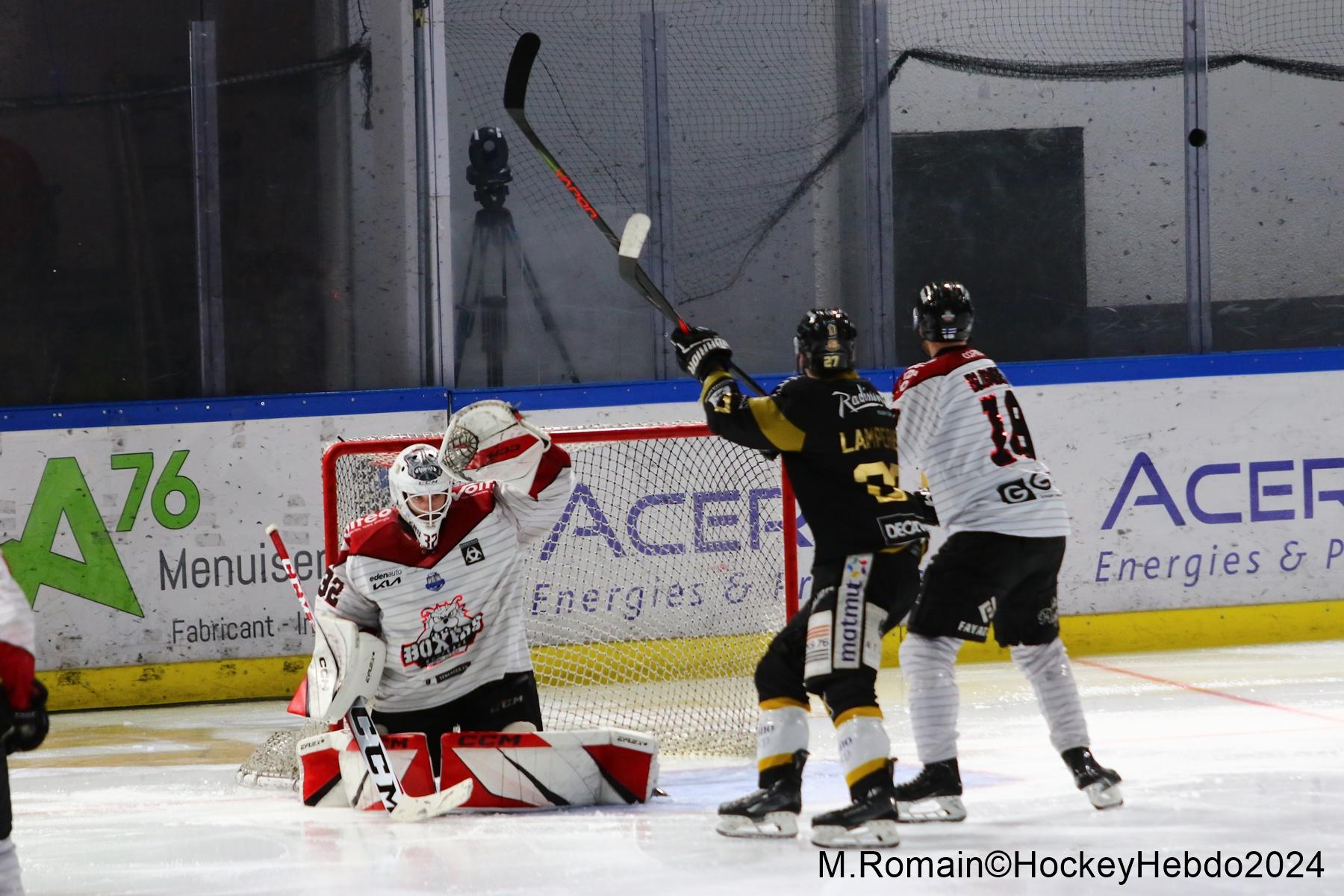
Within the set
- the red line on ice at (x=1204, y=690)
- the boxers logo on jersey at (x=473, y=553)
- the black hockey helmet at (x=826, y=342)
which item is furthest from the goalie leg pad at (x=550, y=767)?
the red line on ice at (x=1204, y=690)

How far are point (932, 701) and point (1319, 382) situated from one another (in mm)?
3304

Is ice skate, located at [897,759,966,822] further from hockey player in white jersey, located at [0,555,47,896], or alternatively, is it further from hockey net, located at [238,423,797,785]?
hockey player in white jersey, located at [0,555,47,896]

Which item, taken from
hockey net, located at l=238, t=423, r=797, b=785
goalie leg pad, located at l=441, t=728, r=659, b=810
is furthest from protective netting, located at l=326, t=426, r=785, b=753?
goalie leg pad, located at l=441, t=728, r=659, b=810

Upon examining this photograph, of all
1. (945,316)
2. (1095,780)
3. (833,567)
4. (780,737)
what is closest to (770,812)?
(780,737)

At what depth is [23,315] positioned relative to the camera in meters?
5.71

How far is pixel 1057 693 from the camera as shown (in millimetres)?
3555

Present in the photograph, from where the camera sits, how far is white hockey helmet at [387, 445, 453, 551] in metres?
3.71

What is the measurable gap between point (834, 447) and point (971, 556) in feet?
1.39

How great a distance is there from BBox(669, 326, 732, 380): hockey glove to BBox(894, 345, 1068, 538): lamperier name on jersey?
433 mm

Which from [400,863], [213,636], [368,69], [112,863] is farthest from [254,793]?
[368,69]

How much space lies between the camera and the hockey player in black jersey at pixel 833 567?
3.20 metres

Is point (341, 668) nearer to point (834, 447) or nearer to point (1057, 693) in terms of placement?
point (834, 447)

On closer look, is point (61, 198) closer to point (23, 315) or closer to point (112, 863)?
point (23, 315)

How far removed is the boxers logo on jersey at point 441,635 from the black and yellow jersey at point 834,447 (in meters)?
0.83
